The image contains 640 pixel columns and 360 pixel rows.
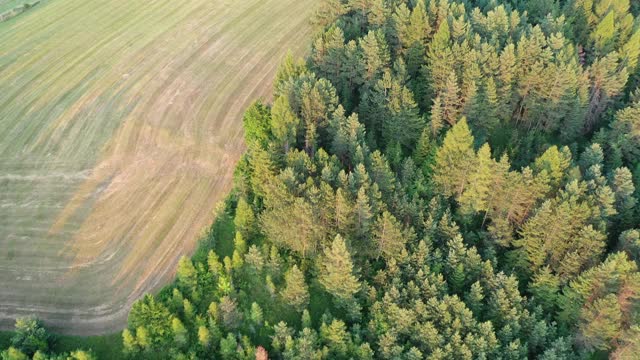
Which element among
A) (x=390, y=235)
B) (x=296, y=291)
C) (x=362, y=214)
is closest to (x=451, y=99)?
(x=362, y=214)

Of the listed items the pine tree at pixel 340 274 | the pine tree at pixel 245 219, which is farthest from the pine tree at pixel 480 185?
the pine tree at pixel 245 219

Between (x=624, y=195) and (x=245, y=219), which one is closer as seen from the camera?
(x=624, y=195)

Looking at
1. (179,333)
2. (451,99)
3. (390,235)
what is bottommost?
(179,333)

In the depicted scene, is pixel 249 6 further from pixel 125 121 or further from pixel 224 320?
pixel 224 320

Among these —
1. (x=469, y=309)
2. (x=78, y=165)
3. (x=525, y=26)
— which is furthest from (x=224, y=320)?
(x=525, y=26)

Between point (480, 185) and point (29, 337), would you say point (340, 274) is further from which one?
point (29, 337)

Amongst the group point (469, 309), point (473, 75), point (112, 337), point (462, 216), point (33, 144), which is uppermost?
point (473, 75)

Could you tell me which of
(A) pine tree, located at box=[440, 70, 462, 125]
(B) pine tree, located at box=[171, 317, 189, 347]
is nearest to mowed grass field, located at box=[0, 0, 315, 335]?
(B) pine tree, located at box=[171, 317, 189, 347]

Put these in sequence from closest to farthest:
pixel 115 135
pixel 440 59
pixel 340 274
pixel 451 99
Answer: pixel 340 274, pixel 451 99, pixel 440 59, pixel 115 135
